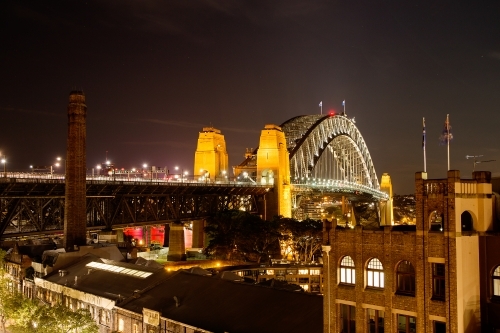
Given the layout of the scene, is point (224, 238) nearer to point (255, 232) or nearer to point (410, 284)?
point (255, 232)

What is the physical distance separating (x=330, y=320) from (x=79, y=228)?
5180cm

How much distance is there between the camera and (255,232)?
9962 centimetres

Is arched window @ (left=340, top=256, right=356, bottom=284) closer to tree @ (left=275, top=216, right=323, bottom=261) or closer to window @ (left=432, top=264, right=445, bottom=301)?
window @ (left=432, top=264, right=445, bottom=301)

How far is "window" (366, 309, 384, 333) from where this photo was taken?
29781mm

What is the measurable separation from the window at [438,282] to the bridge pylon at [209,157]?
4670 inches

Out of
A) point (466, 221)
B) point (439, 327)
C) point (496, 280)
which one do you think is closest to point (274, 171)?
point (466, 221)

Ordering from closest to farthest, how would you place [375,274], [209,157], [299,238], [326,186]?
[375,274]
[299,238]
[209,157]
[326,186]

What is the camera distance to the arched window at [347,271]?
102ft

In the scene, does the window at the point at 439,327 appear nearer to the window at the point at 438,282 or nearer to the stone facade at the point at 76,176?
the window at the point at 438,282

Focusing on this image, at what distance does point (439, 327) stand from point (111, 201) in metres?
73.7

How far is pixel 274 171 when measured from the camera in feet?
460

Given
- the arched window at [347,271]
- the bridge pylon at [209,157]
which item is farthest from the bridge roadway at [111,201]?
the arched window at [347,271]

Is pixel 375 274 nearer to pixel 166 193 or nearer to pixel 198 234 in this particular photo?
pixel 166 193

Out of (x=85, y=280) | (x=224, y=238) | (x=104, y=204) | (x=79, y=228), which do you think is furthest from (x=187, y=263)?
(x=85, y=280)
